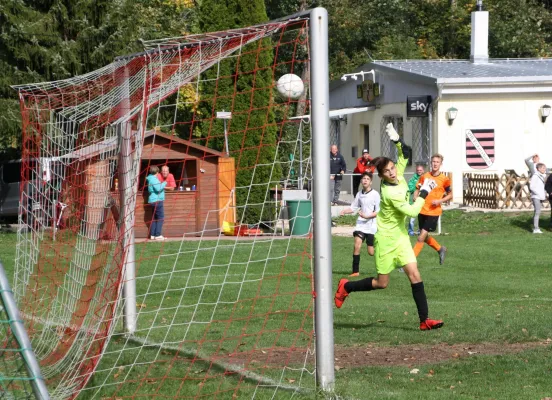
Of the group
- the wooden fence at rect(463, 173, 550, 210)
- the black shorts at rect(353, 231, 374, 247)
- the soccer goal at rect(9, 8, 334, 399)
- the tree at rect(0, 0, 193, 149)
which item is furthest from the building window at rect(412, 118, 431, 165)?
the soccer goal at rect(9, 8, 334, 399)

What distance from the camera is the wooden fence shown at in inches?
1158

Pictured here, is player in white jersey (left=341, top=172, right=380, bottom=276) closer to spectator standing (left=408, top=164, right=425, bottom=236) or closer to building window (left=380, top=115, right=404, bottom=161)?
spectator standing (left=408, top=164, right=425, bottom=236)

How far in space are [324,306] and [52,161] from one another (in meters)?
5.24

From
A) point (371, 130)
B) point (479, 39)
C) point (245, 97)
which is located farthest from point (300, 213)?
point (479, 39)

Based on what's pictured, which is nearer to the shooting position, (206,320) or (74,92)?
(74,92)

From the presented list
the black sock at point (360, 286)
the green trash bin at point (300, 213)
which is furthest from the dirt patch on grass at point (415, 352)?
the green trash bin at point (300, 213)

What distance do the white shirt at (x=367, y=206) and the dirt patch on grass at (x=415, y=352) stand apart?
20.4 ft

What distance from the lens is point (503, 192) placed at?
29.7m

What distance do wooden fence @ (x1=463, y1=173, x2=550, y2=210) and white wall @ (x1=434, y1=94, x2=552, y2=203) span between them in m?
1.87

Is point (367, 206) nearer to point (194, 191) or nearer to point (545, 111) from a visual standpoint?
point (194, 191)

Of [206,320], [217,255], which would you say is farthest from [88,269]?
[217,255]

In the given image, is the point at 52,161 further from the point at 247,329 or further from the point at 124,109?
the point at 247,329

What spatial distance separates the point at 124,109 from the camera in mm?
10391

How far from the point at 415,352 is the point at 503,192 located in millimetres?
20797
